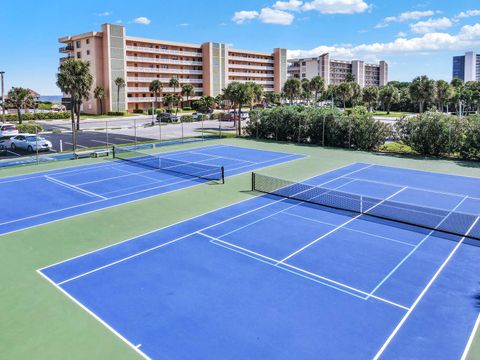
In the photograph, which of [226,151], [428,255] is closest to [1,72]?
[226,151]

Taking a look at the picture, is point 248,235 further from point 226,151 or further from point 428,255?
point 226,151

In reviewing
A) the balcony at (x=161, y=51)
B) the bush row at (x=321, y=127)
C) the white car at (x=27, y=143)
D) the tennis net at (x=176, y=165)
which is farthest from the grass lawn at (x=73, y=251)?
the balcony at (x=161, y=51)

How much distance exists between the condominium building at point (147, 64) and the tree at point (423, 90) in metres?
47.9

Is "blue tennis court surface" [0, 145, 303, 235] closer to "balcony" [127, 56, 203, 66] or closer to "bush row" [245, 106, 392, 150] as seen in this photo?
"bush row" [245, 106, 392, 150]

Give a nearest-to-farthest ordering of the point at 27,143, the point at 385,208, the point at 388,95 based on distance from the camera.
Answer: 1. the point at 385,208
2. the point at 27,143
3. the point at 388,95

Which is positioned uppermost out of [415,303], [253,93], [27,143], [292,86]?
[292,86]

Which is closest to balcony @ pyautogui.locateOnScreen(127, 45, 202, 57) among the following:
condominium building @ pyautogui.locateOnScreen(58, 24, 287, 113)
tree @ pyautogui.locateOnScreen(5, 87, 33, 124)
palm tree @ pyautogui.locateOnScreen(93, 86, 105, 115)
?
condominium building @ pyautogui.locateOnScreen(58, 24, 287, 113)

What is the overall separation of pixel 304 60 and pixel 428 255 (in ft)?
533

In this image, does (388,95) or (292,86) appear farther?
(388,95)

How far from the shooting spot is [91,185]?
885 inches

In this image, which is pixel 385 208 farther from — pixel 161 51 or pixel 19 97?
pixel 161 51

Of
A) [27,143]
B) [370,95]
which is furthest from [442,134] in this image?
[370,95]

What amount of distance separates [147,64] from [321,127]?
68.9 meters

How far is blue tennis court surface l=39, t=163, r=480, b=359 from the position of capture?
849cm
